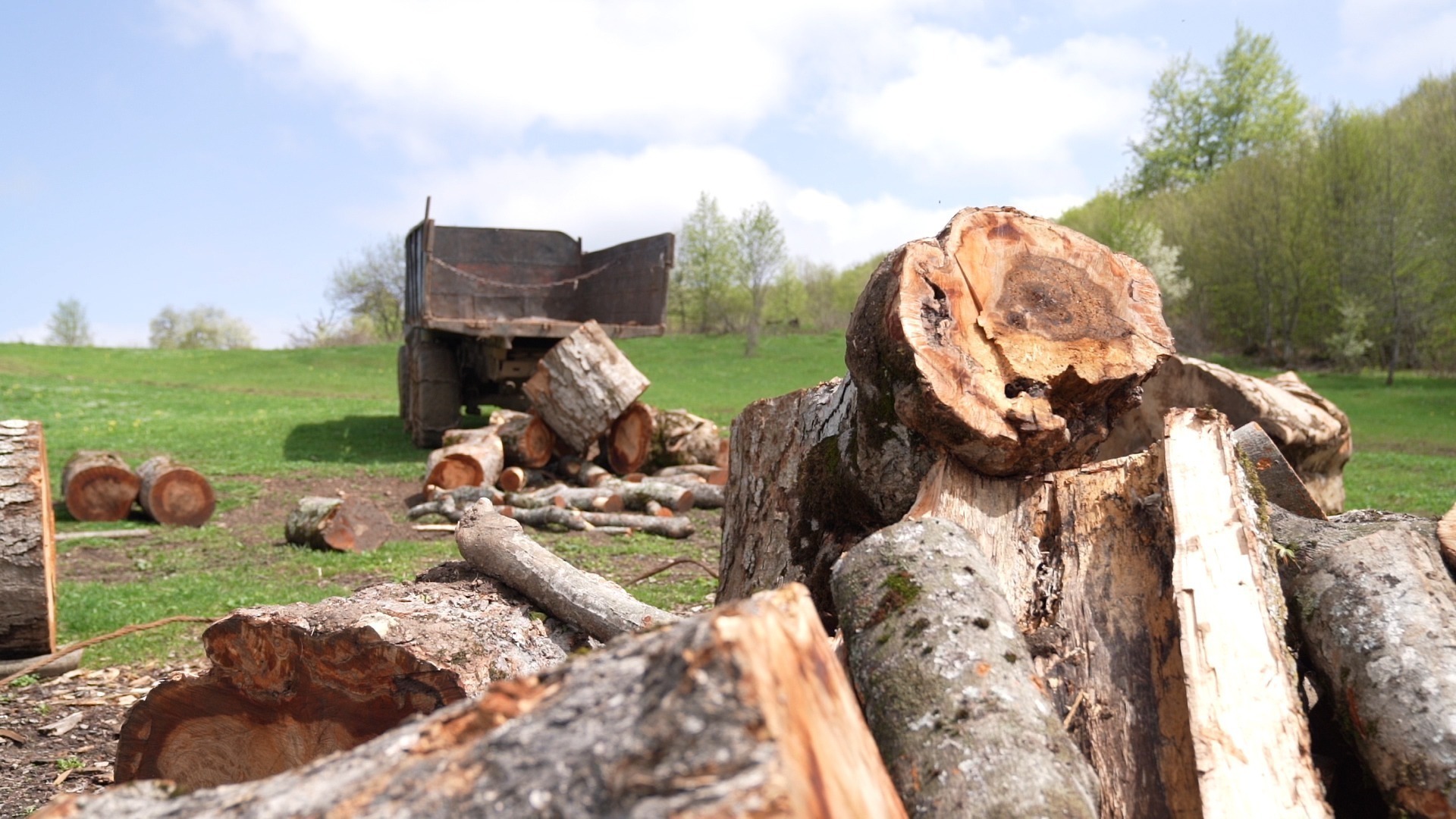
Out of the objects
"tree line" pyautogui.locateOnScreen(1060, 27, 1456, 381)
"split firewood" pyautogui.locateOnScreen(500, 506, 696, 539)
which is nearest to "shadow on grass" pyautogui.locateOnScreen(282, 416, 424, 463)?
"split firewood" pyautogui.locateOnScreen(500, 506, 696, 539)

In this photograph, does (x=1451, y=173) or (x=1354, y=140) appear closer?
(x=1451, y=173)

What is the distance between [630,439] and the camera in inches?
435

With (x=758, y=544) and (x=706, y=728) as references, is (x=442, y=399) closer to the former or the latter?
(x=758, y=544)

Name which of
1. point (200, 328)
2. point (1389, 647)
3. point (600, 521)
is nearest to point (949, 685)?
point (1389, 647)

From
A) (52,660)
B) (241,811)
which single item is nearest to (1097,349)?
(241,811)

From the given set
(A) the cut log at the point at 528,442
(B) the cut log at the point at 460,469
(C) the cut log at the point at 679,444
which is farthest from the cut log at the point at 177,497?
(C) the cut log at the point at 679,444

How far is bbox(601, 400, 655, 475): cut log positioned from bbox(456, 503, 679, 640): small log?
Result: 279 inches

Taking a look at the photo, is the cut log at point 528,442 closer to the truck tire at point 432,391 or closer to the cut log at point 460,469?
the cut log at point 460,469

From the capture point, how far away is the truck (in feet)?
40.6

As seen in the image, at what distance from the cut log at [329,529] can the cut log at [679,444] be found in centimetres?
379

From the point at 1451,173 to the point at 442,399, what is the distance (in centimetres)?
2620

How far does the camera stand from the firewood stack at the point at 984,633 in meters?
1.39

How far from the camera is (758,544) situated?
13.1ft

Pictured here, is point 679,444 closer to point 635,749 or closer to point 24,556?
point 24,556
